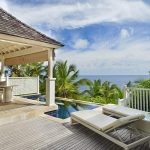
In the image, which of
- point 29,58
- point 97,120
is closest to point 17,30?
point 29,58

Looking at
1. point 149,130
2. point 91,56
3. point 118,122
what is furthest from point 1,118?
point 91,56

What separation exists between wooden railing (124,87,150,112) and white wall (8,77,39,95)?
8.37 meters

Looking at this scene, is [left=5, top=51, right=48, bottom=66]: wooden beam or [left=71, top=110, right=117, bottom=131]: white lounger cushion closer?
[left=71, top=110, right=117, bottom=131]: white lounger cushion

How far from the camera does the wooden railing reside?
8.95 metres

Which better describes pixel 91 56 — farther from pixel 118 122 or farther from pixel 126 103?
pixel 118 122

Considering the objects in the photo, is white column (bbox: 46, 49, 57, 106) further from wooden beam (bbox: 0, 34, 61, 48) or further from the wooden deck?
the wooden deck

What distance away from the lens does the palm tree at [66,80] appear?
16.9 metres

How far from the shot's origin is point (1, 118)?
7.18 metres

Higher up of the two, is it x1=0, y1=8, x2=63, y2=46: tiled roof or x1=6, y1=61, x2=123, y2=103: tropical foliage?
x1=0, y1=8, x2=63, y2=46: tiled roof

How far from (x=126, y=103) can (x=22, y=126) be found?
535 cm

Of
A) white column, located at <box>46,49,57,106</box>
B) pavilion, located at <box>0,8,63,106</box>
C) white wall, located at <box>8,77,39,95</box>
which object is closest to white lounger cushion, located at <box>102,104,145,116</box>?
white column, located at <box>46,49,57,106</box>

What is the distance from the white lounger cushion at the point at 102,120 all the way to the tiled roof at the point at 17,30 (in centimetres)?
411

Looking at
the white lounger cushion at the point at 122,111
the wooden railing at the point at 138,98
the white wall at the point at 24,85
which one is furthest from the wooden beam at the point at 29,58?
the wooden railing at the point at 138,98

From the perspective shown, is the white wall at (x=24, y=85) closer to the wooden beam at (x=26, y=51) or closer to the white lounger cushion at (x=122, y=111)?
the wooden beam at (x=26, y=51)
